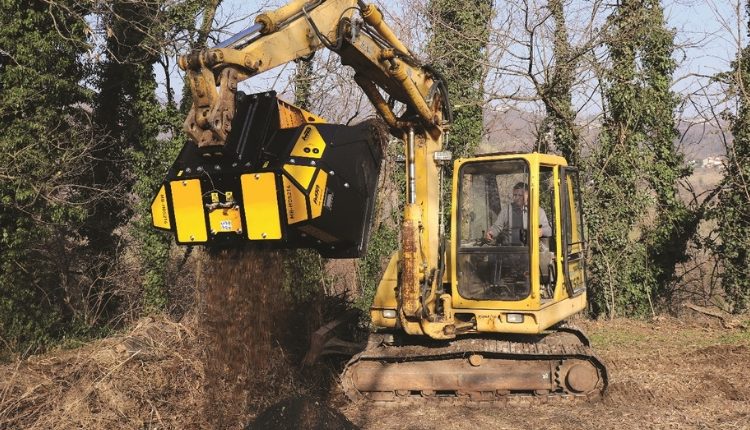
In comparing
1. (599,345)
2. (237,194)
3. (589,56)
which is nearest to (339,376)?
(237,194)

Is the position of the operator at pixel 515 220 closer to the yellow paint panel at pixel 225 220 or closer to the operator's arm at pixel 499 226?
the operator's arm at pixel 499 226

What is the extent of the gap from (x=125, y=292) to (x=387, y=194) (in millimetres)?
5579

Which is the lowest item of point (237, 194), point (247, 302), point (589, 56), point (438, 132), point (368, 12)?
point (247, 302)

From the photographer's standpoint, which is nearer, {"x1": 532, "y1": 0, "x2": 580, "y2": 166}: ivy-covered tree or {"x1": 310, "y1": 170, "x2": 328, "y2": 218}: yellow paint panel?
{"x1": 310, "y1": 170, "x2": 328, "y2": 218}: yellow paint panel

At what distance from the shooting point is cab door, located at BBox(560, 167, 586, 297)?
7.15m

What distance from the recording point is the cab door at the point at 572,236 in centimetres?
715

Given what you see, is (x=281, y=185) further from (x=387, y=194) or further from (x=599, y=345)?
(x=387, y=194)

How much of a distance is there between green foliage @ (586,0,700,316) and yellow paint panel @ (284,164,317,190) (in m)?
9.82

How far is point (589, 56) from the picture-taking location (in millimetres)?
13969

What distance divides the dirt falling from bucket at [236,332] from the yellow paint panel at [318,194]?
124 cm

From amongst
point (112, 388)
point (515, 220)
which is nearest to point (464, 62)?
point (515, 220)

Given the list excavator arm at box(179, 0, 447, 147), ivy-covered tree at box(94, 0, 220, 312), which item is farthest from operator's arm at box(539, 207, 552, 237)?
ivy-covered tree at box(94, 0, 220, 312)

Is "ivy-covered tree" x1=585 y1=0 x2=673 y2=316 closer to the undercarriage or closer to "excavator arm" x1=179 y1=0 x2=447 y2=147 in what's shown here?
the undercarriage

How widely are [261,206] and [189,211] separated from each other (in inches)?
24.2
